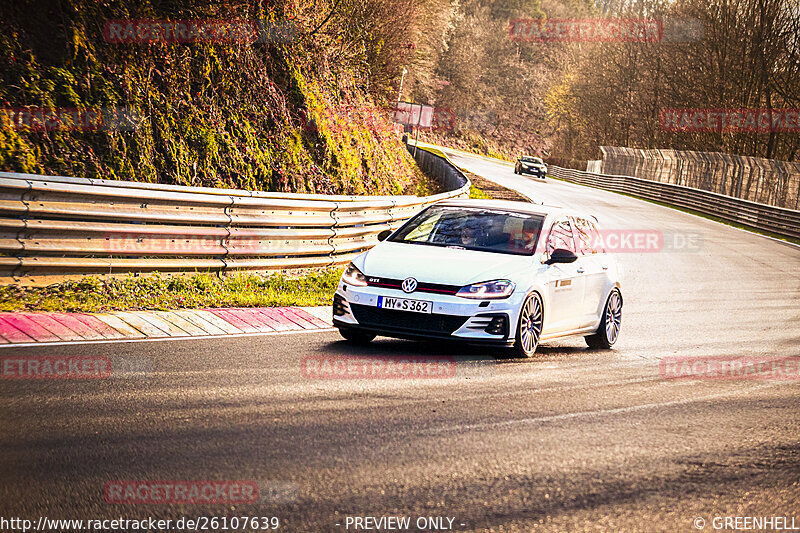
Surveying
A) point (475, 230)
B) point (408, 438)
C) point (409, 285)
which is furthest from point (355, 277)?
point (408, 438)

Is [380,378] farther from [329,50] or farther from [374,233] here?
[329,50]

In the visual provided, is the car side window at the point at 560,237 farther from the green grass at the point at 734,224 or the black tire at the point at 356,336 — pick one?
the green grass at the point at 734,224

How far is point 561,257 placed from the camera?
9633 millimetres

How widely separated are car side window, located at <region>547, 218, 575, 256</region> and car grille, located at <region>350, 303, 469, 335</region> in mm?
1829

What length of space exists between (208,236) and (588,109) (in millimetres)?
73047

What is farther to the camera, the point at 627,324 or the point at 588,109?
the point at 588,109

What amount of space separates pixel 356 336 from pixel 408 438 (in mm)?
3662

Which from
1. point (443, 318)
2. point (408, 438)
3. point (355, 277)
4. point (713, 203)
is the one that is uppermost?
point (355, 277)

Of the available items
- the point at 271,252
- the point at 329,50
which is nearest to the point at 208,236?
the point at 271,252

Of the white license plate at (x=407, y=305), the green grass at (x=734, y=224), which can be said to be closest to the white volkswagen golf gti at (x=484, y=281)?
the white license plate at (x=407, y=305)

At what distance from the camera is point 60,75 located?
13.4 meters

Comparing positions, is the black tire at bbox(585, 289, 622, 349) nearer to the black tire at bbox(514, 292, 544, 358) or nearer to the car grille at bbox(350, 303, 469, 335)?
the black tire at bbox(514, 292, 544, 358)

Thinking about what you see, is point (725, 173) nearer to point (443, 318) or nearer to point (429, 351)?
point (429, 351)

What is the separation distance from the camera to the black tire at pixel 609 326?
11.0m
